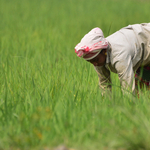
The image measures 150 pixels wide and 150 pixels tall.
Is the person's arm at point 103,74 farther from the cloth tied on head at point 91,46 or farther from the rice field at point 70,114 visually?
the cloth tied on head at point 91,46

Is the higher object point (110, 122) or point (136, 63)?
point (136, 63)

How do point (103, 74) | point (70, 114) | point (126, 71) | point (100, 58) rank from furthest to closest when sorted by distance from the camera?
point (103, 74) < point (100, 58) < point (126, 71) < point (70, 114)

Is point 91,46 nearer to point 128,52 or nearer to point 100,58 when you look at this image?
point 100,58

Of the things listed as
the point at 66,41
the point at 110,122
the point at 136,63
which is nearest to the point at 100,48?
the point at 136,63

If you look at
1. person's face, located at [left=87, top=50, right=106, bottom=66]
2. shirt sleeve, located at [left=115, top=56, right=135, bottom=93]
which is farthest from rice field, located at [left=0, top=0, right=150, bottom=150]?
person's face, located at [left=87, top=50, right=106, bottom=66]

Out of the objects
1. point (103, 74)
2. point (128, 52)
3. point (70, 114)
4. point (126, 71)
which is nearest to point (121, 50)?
point (128, 52)

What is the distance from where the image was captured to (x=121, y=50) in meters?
2.09

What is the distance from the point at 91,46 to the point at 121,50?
8.8 inches

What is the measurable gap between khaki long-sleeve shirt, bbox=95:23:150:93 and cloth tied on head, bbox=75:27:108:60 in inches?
3.6

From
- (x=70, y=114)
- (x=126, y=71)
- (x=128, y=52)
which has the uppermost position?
(x=128, y=52)

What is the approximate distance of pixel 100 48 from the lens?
2115 mm

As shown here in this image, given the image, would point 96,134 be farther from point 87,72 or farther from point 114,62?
point 87,72

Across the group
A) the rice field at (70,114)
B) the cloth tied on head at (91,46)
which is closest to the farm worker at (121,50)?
the cloth tied on head at (91,46)

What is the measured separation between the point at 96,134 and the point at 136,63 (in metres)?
0.85
